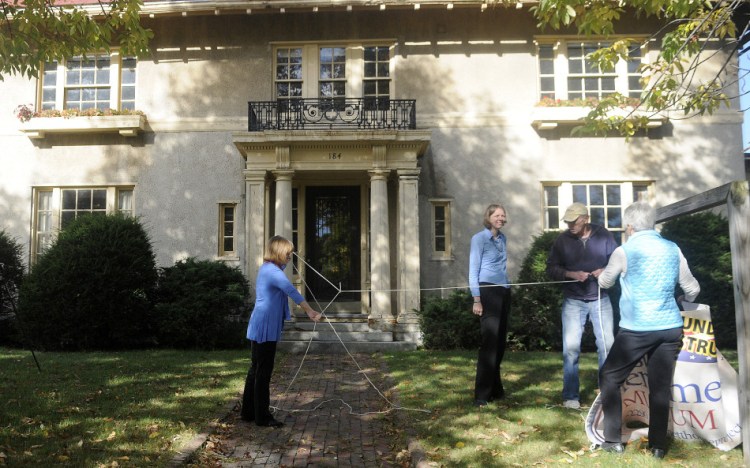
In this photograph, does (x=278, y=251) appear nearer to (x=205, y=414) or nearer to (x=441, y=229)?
(x=205, y=414)

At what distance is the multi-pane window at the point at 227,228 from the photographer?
13820mm

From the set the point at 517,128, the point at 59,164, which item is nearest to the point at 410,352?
the point at 517,128

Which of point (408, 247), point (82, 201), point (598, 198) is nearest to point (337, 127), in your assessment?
point (408, 247)

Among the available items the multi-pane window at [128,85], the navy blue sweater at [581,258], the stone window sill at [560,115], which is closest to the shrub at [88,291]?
the multi-pane window at [128,85]

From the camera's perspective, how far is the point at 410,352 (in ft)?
36.2

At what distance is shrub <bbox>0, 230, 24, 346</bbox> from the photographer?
12383 mm

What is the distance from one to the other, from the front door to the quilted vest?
381 inches

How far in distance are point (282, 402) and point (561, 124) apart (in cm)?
972

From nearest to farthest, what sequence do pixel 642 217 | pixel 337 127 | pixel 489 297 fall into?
pixel 642 217
pixel 489 297
pixel 337 127

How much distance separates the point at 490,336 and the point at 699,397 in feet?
6.80

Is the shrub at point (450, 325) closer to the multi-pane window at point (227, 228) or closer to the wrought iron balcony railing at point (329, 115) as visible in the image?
the wrought iron balcony railing at point (329, 115)

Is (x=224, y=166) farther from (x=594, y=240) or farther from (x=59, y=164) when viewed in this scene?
(x=594, y=240)

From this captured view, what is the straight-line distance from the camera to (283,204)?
40.2 feet

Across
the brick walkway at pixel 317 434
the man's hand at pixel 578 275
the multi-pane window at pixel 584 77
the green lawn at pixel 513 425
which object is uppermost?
the multi-pane window at pixel 584 77
